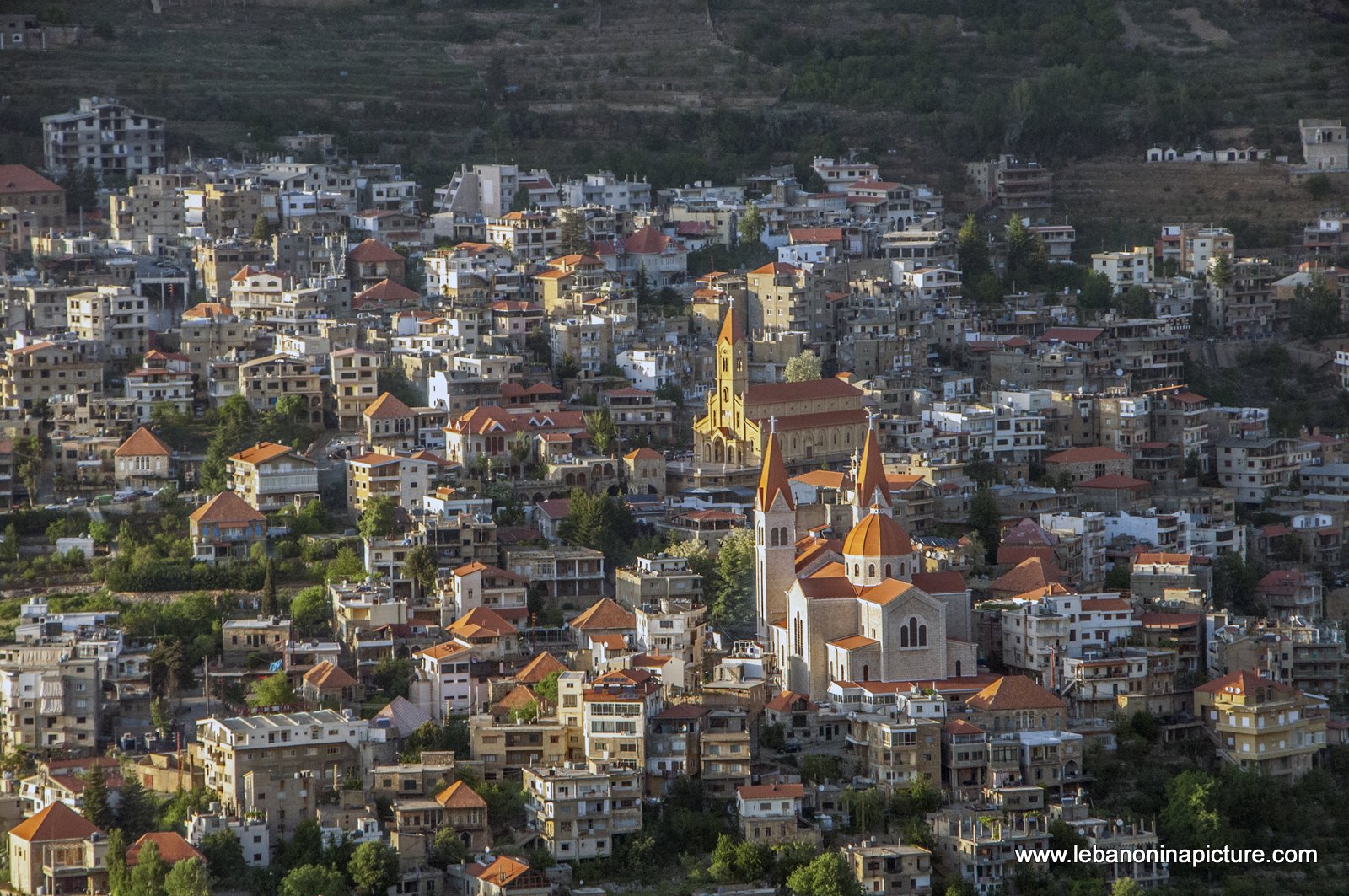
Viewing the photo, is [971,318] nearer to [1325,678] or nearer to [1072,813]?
[1325,678]

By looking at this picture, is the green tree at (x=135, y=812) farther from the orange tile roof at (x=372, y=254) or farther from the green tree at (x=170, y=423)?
the orange tile roof at (x=372, y=254)

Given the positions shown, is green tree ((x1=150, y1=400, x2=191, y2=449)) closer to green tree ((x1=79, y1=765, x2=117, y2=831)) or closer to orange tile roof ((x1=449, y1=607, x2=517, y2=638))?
orange tile roof ((x1=449, y1=607, x2=517, y2=638))

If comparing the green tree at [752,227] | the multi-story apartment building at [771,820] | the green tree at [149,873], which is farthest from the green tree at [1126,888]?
the green tree at [752,227]

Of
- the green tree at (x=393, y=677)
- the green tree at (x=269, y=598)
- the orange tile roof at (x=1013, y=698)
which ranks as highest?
the green tree at (x=269, y=598)

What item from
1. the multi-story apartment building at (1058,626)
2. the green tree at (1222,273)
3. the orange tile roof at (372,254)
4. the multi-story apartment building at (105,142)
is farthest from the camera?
the multi-story apartment building at (105,142)

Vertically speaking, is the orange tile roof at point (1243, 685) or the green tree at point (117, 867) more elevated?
the orange tile roof at point (1243, 685)

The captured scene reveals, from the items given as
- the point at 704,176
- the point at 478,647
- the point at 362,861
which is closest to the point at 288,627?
the point at 478,647
